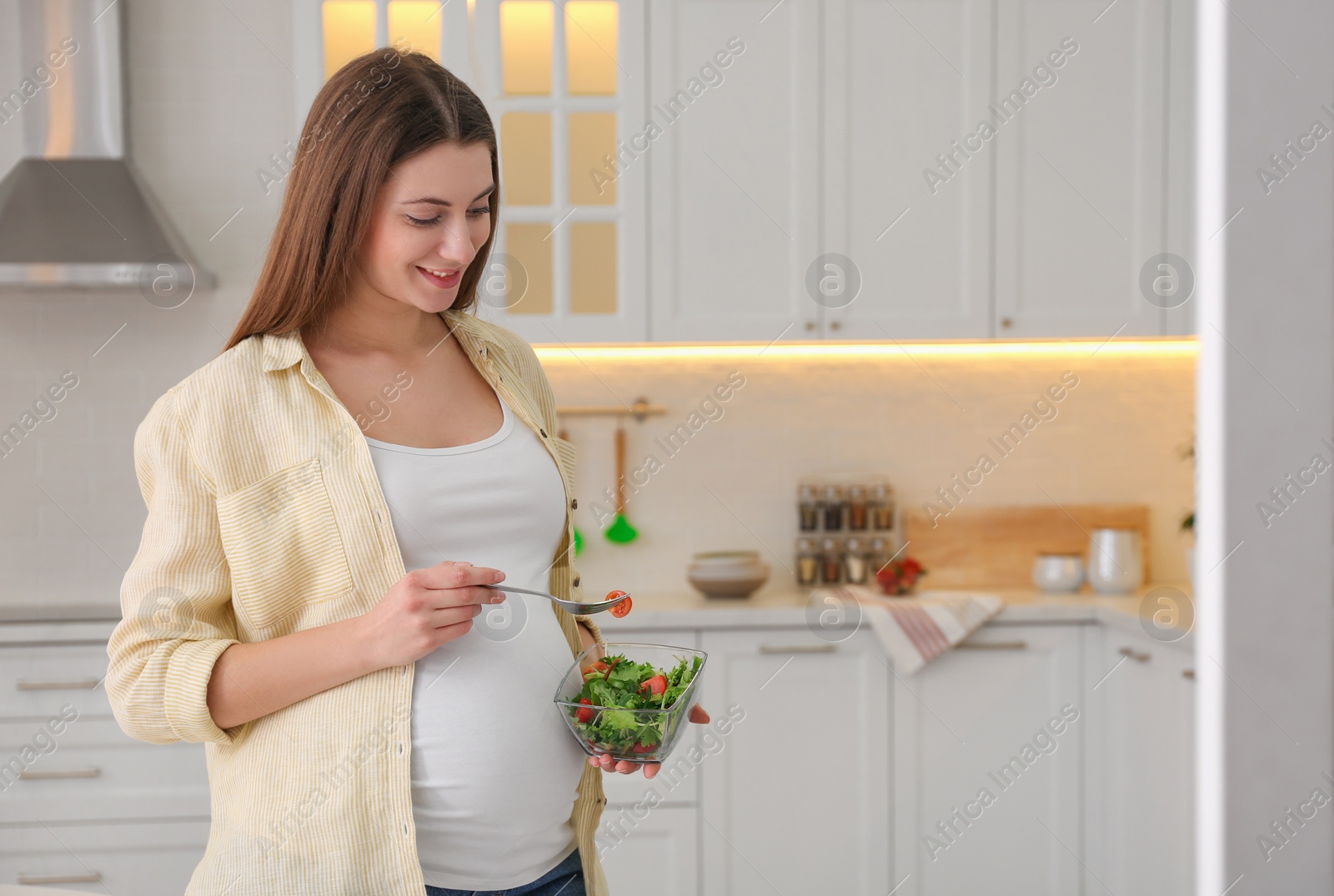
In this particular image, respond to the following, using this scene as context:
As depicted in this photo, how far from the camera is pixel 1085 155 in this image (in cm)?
251

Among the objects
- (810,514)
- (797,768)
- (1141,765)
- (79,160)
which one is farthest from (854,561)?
(79,160)

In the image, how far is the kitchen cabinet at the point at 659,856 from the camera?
7.63 ft

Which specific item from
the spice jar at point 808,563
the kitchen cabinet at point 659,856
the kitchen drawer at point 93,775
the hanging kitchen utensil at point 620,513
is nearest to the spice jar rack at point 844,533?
the spice jar at point 808,563

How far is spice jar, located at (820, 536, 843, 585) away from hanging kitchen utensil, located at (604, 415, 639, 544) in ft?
1.65

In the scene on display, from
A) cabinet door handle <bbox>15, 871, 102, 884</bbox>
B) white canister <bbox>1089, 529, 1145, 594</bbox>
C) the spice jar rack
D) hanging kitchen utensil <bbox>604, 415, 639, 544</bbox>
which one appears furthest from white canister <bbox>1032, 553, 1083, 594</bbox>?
cabinet door handle <bbox>15, 871, 102, 884</bbox>

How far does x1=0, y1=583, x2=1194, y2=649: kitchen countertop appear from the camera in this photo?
2283 mm

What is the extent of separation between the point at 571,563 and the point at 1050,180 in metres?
1.88

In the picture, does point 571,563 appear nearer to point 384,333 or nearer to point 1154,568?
point 384,333

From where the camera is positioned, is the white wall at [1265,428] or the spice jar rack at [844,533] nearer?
the white wall at [1265,428]

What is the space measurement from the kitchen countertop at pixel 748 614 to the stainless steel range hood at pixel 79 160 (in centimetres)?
78

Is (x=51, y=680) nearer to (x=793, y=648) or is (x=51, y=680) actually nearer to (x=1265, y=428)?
(x=793, y=648)

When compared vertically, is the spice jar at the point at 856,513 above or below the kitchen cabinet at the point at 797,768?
above

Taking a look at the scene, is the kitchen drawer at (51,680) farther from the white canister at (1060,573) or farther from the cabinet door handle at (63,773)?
the white canister at (1060,573)

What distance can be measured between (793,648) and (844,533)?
1.54 feet
